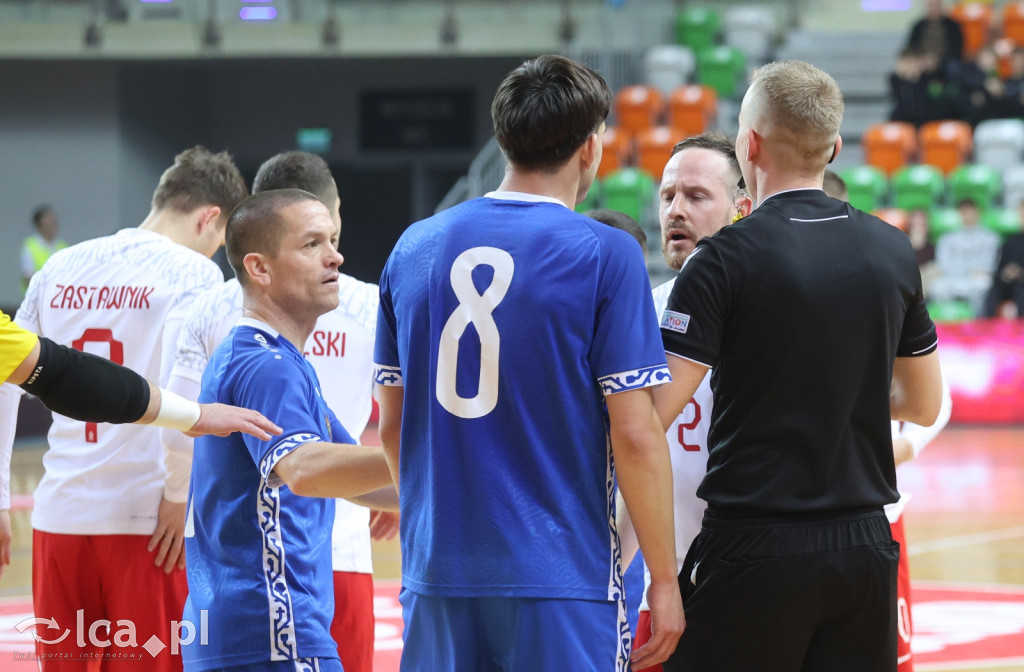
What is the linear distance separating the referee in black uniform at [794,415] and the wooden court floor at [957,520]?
305cm

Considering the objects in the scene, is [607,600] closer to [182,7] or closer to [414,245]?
[414,245]

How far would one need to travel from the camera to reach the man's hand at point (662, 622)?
2465 mm

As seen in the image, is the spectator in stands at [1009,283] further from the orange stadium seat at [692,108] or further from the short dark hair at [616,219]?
the short dark hair at [616,219]

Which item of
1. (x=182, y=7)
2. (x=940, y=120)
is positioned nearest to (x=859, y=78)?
(x=940, y=120)

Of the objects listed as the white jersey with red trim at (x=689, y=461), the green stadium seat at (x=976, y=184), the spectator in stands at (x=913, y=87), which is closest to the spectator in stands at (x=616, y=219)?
the white jersey with red trim at (x=689, y=461)

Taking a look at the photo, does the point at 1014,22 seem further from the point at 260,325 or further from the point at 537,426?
Answer: the point at 537,426

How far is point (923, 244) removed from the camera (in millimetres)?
14453

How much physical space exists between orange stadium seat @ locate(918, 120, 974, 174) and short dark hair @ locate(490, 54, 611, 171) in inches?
581

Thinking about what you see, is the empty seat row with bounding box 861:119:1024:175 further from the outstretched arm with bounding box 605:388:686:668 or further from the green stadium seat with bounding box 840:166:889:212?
the outstretched arm with bounding box 605:388:686:668

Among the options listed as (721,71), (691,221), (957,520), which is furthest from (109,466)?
(721,71)

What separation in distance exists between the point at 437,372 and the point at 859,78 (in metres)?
16.9

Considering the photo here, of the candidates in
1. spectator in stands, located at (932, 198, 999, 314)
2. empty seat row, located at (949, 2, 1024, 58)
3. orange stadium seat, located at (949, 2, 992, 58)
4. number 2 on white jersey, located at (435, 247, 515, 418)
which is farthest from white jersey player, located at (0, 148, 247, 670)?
orange stadium seat, located at (949, 2, 992, 58)

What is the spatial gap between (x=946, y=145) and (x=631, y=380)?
1494 cm

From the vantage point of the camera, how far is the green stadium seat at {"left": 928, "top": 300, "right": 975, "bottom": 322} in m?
14.1
